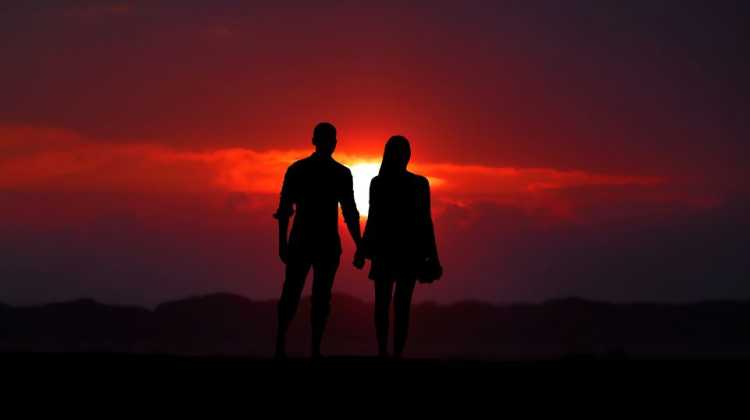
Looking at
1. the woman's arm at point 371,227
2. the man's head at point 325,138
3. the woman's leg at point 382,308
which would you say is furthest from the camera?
the woman's arm at point 371,227

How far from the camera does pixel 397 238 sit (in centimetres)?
1797

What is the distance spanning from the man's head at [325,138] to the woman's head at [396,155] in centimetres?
70

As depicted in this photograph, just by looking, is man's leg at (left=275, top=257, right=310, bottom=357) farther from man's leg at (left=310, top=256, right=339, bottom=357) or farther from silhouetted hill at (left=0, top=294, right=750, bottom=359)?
silhouetted hill at (left=0, top=294, right=750, bottom=359)

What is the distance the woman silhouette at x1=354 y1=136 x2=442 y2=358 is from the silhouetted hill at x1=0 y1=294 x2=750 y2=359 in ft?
277

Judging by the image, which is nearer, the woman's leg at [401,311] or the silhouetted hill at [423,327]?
the woman's leg at [401,311]

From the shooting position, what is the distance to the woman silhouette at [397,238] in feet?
58.3

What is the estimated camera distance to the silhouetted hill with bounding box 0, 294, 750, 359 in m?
110

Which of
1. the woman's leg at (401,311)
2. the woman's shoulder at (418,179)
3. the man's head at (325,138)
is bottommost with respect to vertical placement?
the woman's leg at (401,311)

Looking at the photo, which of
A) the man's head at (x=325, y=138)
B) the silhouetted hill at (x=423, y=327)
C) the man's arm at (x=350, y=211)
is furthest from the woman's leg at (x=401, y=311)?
the silhouetted hill at (x=423, y=327)

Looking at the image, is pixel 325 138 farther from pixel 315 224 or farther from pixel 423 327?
pixel 423 327

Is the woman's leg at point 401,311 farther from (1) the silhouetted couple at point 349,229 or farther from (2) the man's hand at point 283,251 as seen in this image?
(2) the man's hand at point 283,251

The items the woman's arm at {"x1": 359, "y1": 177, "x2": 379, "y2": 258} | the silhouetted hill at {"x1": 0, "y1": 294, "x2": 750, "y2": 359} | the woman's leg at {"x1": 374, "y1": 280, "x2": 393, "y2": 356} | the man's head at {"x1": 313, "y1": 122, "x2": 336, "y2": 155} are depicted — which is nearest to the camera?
the woman's leg at {"x1": 374, "y1": 280, "x2": 393, "y2": 356}

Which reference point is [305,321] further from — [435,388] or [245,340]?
[435,388]

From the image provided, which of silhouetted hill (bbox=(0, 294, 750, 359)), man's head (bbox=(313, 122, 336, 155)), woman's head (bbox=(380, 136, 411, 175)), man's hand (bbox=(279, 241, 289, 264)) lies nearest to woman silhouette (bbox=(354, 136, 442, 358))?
woman's head (bbox=(380, 136, 411, 175))
